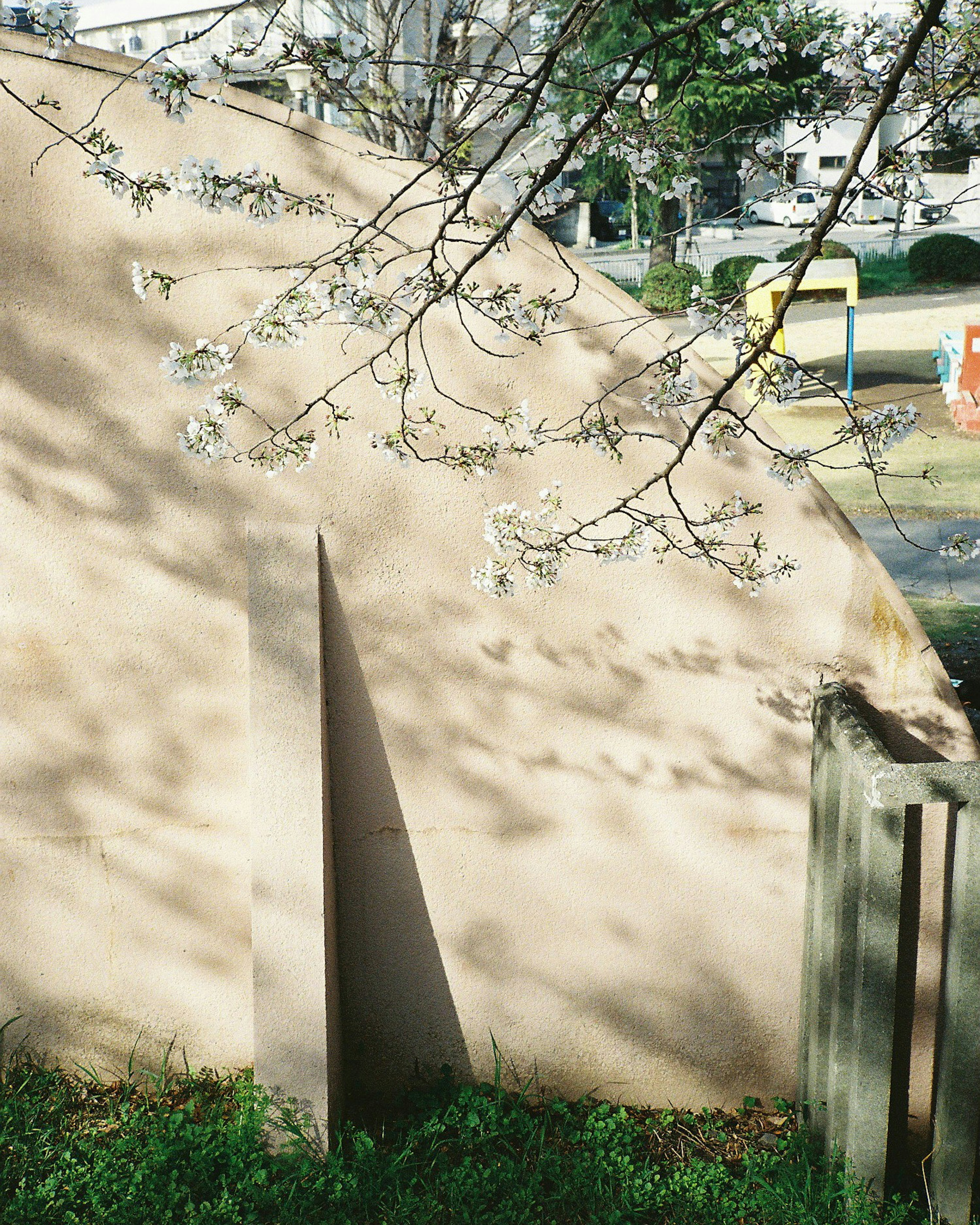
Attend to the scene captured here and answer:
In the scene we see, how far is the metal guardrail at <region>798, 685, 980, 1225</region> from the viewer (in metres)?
2.74

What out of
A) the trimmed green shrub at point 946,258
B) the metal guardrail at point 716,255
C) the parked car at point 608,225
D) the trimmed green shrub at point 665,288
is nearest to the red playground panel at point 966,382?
the trimmed green shrub at point 665,288

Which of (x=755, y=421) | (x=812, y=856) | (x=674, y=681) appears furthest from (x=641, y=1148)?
(x=755, y=421)

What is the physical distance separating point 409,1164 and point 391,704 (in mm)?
1397

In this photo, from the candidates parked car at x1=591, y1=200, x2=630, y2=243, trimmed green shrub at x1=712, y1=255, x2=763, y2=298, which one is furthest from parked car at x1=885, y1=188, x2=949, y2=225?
parked car at x1=591, y1=200, x2=630, y2=243

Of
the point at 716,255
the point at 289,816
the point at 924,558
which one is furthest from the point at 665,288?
the point at 289,816

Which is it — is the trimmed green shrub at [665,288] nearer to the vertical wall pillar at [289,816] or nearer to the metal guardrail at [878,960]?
the vertical wall pillar at [289,816]

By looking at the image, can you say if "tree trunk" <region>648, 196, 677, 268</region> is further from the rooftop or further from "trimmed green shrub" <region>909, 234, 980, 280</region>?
the rooftop

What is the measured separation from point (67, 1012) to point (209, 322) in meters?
2.30

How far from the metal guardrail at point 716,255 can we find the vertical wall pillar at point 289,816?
26.6 meters

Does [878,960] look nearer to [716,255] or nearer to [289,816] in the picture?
[289,816]

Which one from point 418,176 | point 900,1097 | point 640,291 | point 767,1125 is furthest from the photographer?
point 640,291

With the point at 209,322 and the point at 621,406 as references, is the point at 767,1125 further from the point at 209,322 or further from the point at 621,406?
Result: the point at 209,322

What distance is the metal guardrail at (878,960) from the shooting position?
8.98ft

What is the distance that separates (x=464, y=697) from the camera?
3.49 m
